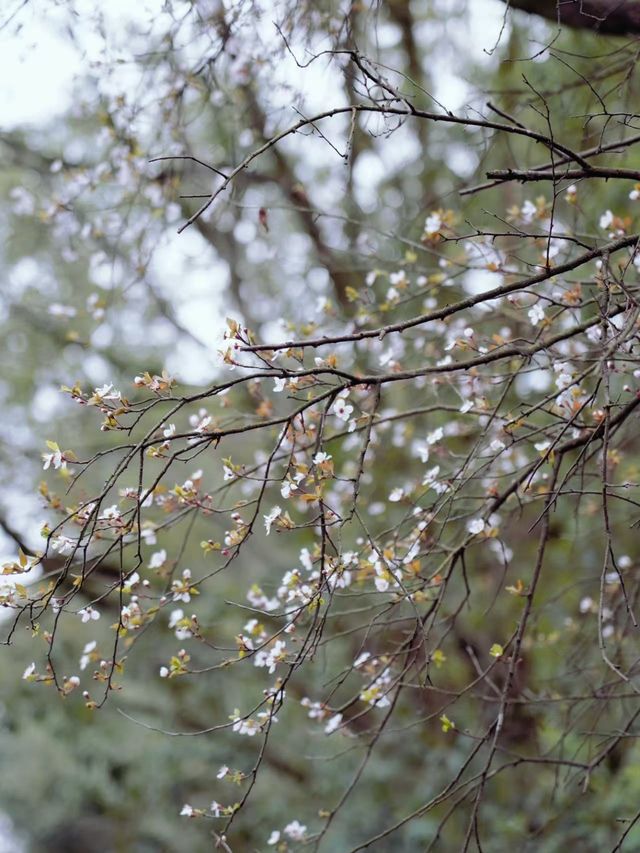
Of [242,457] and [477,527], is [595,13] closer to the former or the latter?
[477,527]

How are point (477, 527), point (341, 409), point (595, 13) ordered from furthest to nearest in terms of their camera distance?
point (595, 13), point (477, 527), point (341, 409)

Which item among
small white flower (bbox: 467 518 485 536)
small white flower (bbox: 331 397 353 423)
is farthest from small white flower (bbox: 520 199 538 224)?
small white flower (bbox: 331 397 353 423)

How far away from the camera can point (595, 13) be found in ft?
9.56

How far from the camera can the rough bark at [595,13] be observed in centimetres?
283

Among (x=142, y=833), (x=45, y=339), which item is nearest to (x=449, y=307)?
(x=45, y=339)

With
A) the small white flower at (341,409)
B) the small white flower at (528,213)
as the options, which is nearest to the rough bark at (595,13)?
the small white flower at (528,213)

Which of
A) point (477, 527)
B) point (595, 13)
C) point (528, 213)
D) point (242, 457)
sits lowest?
point (477, 527)

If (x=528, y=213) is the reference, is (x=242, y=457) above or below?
above

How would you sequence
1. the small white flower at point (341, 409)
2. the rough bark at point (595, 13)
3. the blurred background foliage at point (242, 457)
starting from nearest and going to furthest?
1. the small white flower at point (341, 409)
2. the rough bark at point (595, 13)
3. the blurred background foliage at point (242, 457)

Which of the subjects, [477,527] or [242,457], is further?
[242,457]

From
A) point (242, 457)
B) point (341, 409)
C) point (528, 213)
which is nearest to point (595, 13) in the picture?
point (528, 213)

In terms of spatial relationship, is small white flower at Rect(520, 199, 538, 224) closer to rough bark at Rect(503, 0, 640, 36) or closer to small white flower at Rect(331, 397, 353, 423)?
rough bark at Rect(503, 0, 640, 36)

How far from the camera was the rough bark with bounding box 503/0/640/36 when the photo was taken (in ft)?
9.28

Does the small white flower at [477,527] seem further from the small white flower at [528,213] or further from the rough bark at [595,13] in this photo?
the rough bark at [595,13]
